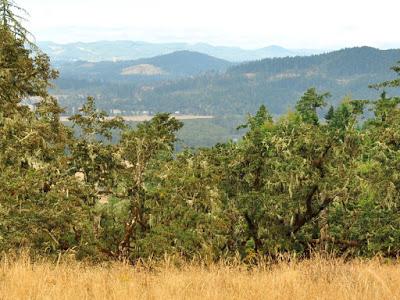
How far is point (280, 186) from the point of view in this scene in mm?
15367

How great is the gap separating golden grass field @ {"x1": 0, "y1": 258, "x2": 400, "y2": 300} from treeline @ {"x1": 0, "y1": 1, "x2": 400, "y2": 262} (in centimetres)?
557

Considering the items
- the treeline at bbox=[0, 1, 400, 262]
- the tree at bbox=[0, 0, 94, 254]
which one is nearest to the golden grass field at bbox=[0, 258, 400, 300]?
the tree at bbox=[0, 0, 94, 254]

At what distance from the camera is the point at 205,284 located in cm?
688

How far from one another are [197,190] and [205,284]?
7.66m

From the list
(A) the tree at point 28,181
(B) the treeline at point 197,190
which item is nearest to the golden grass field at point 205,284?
(A) the tree at point 28,181

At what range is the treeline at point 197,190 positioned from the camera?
13656 millimetres

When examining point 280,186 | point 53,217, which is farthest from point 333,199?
point 53,217

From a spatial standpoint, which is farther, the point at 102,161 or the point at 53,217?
the point at 102,161

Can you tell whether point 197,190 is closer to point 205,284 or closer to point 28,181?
point 28,181

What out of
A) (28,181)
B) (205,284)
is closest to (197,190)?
(28,181)

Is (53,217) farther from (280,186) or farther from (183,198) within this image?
(280,186)

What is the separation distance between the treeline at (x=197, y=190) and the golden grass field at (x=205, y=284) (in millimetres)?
5566

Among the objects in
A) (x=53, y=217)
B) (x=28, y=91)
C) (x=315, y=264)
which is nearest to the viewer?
(x=315, y=264)

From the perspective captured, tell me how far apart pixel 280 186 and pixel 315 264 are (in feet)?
24.7
